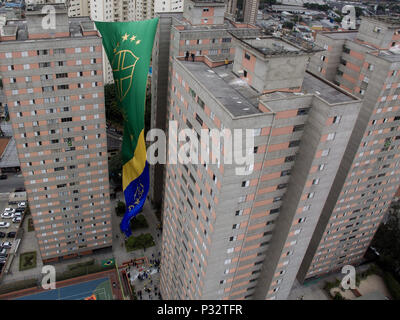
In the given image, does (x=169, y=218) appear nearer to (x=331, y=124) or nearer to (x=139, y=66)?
(x=139, y=66)

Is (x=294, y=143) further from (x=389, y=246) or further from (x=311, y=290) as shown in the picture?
(x=389, y=246)

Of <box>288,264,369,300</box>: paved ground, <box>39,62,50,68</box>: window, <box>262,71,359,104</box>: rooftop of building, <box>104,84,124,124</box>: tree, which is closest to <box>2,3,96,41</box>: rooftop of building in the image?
<box>39,62,50,68</box>: window

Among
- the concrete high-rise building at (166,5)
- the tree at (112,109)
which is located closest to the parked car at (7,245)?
the tree at (112,109)

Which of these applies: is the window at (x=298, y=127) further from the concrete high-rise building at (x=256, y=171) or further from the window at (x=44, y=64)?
the window at (x=44, y=64)

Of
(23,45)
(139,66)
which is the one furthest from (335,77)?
(23,45)

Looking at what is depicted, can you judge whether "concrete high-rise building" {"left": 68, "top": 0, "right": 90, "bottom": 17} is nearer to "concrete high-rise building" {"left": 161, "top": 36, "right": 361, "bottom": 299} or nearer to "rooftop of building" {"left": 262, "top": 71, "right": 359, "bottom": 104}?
"concrete high-rise building" {"left": 161, "top": 36, "right": 361, "bottom": 299}

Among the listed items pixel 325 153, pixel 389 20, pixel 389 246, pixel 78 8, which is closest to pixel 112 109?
pixel 78 8
